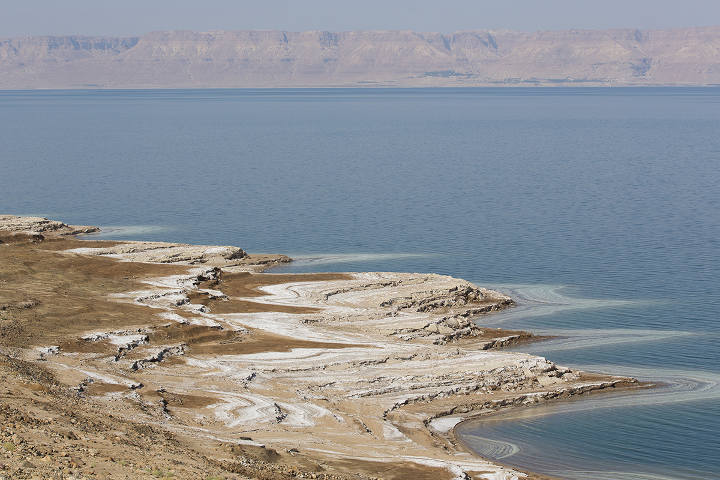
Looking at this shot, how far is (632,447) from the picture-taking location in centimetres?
4312

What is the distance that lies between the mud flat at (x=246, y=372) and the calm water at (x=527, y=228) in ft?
10.1

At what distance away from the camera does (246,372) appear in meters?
48.0

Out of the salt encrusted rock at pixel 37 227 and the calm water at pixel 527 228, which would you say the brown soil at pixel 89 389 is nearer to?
the calm water at pixel 527 228

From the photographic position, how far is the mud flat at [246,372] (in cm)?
3403

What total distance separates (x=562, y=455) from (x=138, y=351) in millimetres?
21288

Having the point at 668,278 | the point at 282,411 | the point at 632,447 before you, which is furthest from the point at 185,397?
the point at 668,278

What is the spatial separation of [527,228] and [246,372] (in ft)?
181

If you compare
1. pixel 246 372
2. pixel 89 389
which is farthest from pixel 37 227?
pixel 89 389

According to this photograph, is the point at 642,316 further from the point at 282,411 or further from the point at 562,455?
the point at 282,411

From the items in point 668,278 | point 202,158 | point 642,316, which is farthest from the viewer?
point 202,158

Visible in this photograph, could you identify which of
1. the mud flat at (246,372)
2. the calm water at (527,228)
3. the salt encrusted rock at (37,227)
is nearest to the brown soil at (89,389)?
A: the mud flat at (246,372)

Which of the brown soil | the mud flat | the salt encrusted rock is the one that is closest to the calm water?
the mud flat

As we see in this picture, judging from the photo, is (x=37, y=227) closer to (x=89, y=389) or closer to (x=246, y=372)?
(x=246, y=372)

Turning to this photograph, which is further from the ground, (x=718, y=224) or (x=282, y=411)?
(x=718, y=224)
